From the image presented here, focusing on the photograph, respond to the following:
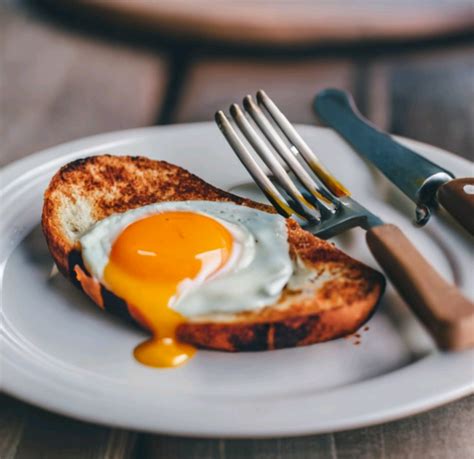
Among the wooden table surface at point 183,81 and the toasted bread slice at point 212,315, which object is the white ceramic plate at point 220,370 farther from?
the wooden table surface at point 183,81

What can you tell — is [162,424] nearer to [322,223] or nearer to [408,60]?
[322,223]

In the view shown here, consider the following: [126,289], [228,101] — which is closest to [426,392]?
[126,289]

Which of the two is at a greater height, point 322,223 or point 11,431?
point 322,223

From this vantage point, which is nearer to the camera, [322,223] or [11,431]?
[11,431]

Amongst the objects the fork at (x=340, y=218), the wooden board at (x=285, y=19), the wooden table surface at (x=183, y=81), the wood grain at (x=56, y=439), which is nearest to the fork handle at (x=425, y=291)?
the fork at (x=340, y=218)

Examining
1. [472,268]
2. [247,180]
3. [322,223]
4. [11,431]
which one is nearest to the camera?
[11,431]
